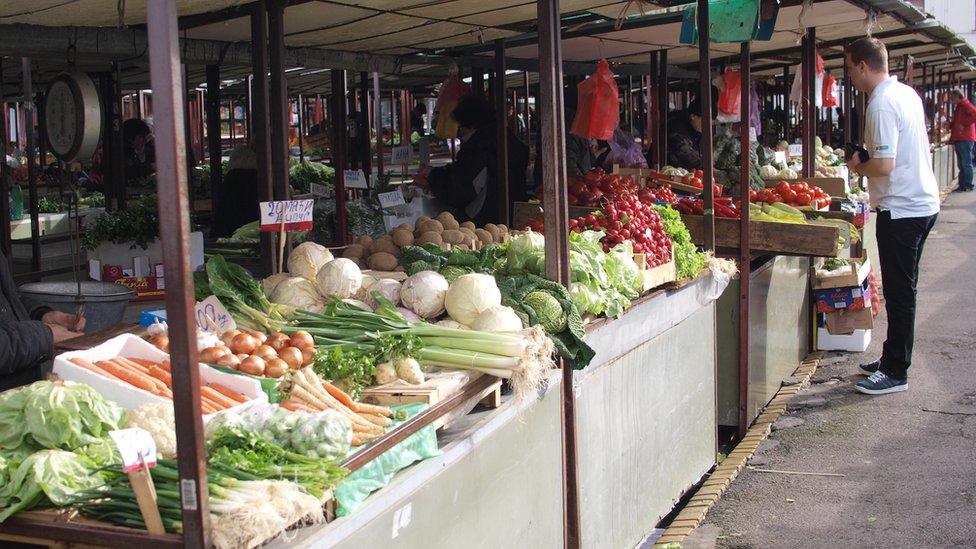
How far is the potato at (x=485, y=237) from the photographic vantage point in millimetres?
5746

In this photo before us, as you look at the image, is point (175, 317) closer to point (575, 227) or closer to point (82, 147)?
point (82, 147)

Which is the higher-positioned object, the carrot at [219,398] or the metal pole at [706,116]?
the metal pole at [706,116]

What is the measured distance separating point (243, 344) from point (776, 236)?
420cm

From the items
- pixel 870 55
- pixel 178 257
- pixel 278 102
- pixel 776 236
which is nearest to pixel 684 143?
pixel 870 55

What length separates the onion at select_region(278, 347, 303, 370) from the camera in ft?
11.3

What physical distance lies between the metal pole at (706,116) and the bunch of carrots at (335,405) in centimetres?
354

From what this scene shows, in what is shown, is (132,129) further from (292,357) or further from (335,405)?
(335,405)

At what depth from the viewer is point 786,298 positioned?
7695 mm

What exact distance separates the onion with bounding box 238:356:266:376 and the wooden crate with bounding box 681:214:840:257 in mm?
3985

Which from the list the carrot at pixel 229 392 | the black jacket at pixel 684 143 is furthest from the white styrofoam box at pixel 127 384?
the black jacket at pixel 684 143

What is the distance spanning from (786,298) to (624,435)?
3435 mm

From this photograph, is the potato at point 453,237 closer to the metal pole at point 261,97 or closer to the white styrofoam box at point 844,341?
the metal pole at point 261,97

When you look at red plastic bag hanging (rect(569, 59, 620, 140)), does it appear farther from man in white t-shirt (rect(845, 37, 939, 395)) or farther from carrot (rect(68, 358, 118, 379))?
carrot (rect(68, 358, 118, 379))

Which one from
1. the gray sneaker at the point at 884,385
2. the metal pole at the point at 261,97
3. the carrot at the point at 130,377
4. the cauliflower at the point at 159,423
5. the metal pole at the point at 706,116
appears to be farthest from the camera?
the gray sneaker at the point at 884,385
